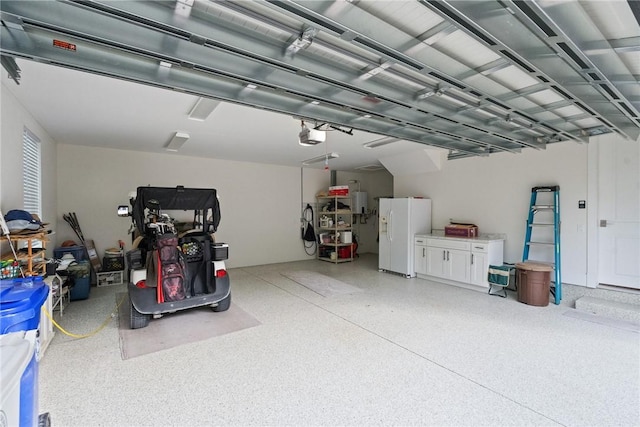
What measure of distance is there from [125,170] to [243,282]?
3.32 m

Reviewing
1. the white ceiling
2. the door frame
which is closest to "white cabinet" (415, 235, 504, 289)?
the door frame

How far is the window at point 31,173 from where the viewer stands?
374cm

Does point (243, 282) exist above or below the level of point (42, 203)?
below

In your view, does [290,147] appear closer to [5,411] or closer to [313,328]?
[313,328]

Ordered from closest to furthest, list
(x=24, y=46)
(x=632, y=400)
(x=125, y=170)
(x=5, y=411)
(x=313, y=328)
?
(x=5, y=411) → (x=24, y=46) → (x=632, y=400) → (x=313, y=328) → (x=125, y=170)

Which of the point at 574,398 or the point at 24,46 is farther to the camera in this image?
the point at 574,398

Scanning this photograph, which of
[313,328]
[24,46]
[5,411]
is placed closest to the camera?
[5,411]

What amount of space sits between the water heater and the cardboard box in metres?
3.56

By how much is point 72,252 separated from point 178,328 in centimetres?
294

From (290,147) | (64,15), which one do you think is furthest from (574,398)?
(290,147)

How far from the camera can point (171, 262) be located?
12.3 feet

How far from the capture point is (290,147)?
5.82 metres

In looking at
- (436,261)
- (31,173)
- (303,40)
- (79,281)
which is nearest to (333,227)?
(436,261)

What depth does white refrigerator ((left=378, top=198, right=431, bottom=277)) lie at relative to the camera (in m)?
6.44
